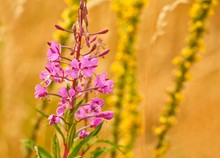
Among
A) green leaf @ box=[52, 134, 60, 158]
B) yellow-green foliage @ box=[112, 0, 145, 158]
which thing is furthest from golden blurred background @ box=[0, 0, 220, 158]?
green leaf @ box=[52, 134, 60, 158]

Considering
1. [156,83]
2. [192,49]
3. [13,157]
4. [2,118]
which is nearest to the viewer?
[192,49]

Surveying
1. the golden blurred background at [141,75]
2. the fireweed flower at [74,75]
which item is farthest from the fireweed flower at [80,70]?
the golden blurred background at [141,75]

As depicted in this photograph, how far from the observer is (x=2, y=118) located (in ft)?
7.71

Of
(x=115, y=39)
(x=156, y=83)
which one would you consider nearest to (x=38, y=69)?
(x=115, y=39)

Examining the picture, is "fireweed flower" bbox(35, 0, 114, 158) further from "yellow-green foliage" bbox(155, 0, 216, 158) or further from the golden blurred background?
the golden blurred background

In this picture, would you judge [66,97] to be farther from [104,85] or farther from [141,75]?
[141,75]

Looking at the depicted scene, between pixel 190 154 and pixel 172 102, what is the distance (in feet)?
2.15

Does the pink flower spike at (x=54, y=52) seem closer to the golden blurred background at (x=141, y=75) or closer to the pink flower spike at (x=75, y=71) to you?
the pink flower spike at (x=75, y=71)

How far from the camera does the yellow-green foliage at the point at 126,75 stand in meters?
1.85

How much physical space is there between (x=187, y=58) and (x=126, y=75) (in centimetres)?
23

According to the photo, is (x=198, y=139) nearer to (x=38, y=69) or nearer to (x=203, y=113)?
(x=203, y=113)

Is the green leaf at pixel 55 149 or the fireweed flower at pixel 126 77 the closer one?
the green leaf at pixel 55 149

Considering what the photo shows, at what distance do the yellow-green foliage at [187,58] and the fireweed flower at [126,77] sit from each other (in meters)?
0.12

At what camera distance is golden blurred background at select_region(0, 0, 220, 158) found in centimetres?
235
